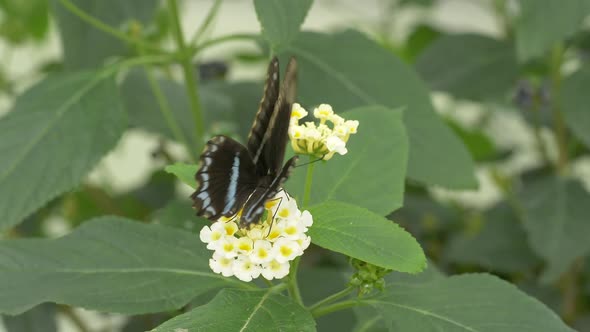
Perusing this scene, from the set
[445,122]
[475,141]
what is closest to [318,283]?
[445,122]

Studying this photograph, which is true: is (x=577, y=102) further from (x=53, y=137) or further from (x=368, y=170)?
(x=53, y=137)

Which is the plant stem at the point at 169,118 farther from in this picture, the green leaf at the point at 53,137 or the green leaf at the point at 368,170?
the green leaf at the point at 368,170

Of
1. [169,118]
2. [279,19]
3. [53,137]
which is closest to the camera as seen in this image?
[279,19]

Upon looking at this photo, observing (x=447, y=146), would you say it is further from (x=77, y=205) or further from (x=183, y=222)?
(x=77, y=205)

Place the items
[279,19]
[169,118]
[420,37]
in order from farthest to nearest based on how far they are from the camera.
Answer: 1. [420,37]
2. [169,118]
3. [279,19]

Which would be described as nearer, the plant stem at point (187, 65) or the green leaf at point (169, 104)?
the plant stem at point (187, 65)

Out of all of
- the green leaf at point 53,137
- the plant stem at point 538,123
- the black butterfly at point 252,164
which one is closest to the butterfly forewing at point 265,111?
the black butterfly at point 252,164
